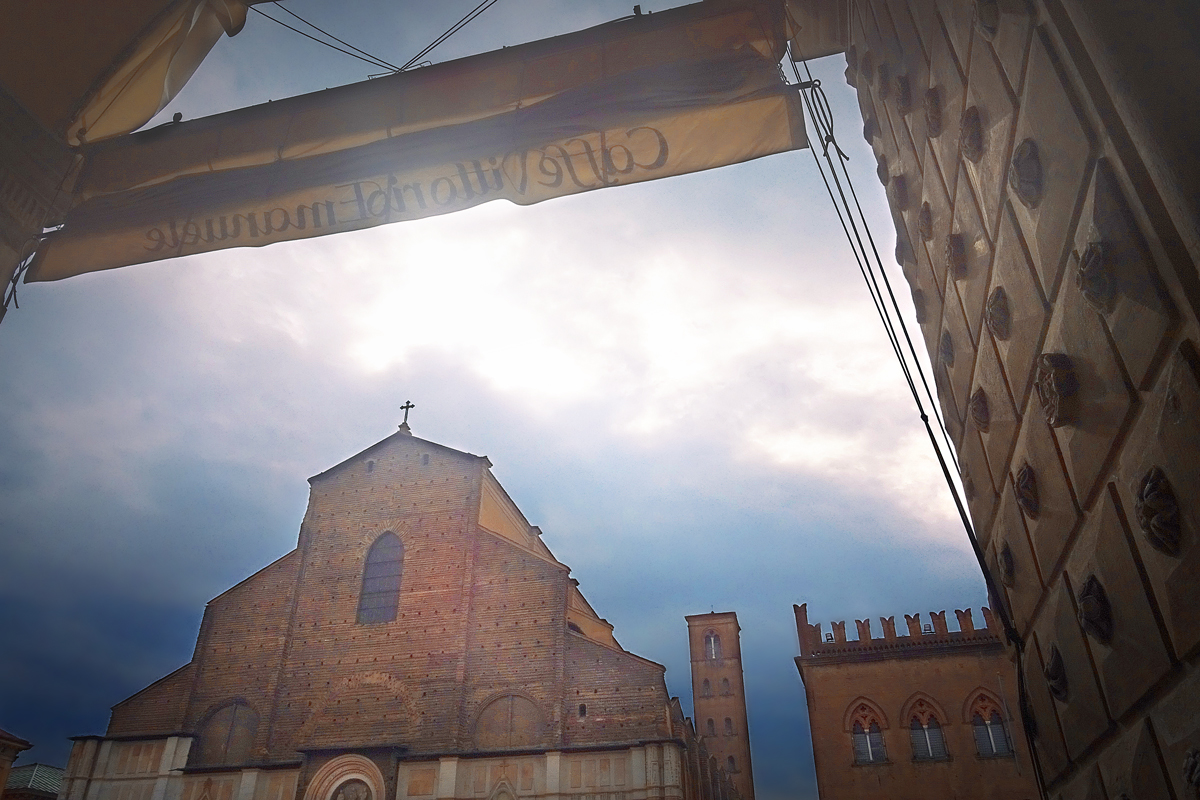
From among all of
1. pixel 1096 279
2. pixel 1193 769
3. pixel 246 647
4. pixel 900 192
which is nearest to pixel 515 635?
pixel 246 647

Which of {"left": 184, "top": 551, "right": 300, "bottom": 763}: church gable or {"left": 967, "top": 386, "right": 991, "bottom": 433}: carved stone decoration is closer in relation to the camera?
{"left": 967, "top": 386, "right": 991, "bottom": 433}: carved stone decoration

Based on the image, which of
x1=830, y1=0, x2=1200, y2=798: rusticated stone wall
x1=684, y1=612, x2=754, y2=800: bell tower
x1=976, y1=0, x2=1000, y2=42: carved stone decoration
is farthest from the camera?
x1=684, y1=612, x2=754, y2=800: bell tower

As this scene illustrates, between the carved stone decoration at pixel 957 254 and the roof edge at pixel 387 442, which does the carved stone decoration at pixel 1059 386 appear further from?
the roof edge at pixel 387 442

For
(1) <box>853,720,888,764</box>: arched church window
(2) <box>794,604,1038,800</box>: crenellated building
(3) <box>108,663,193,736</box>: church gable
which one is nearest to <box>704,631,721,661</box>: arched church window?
(2) <box>794,604,1038,800</box>: crenellated building

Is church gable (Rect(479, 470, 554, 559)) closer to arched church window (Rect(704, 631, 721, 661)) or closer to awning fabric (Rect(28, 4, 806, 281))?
arched church window (Rect(704, 631, 721, 661))

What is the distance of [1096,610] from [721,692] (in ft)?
139

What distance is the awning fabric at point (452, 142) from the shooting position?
16.8ft

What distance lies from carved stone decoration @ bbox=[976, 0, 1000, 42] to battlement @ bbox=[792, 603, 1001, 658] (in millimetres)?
25078

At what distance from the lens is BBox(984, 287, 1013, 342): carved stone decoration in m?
2.46

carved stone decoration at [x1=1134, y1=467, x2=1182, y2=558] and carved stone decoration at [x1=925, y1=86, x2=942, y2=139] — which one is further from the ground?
carved stone decoration at [x1=925, y1=86, x2=942, y2=139]

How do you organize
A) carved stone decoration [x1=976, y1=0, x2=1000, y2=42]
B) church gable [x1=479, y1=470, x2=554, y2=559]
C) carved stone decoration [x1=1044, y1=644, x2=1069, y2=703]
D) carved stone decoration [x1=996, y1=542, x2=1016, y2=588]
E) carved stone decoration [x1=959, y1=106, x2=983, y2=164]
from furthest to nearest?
church gable [x1=479, y1=470, x2=554, y2=559] < carved stone decoration [x1=996, y1=542, x2=1016, y2=588] < carved stone decoration [x1=1044, y1=644, x2=1069, y2=703] < carved stone decoration [x1=959, y1=106, x2=983, y2=164] < carved stone decoration [x1=976, y1=0, x2=1000, y2=42]

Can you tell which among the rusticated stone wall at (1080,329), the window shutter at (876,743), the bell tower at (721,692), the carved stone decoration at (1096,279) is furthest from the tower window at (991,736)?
the carved stone decoration at (1096,279)

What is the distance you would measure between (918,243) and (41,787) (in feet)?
140

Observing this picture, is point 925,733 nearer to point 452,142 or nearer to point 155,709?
point 155,709
